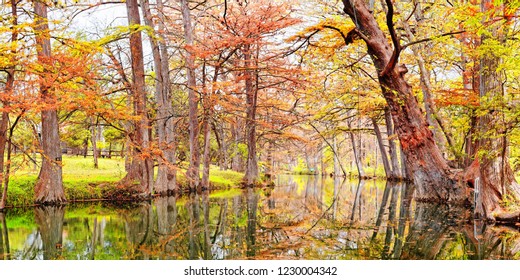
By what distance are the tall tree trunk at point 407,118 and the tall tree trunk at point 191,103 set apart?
261 inches

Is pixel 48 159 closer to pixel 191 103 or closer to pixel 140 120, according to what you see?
pixel 140 120

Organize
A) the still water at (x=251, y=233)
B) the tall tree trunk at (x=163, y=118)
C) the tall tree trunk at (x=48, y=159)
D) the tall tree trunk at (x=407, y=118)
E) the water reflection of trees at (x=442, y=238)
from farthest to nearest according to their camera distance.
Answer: the tall tree trunk at (x=163, y=118), the tall tree trunk at (x=48, y=159), the tall tree trunk at (x=407, y=118), the still water at (x=251, y=233), the water reflection of trees at (x=442, y=238)

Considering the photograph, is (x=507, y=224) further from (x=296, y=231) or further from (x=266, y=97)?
(x=266, y=97)

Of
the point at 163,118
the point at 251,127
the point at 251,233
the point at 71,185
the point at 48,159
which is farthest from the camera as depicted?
the point at 251,127

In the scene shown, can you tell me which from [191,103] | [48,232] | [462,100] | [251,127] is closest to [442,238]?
[462,100]

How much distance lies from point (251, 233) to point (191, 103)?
8849mm

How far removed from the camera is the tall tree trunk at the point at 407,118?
33.5 ft

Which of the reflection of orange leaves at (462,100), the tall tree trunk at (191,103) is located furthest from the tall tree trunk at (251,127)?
the reflection of orange leaves at (462,100)

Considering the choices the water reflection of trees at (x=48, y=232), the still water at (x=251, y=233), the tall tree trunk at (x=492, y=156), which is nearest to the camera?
the still water at (x=251, y=233)

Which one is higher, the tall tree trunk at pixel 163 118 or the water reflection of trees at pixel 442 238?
the tall tree trunk at pixel 163 118

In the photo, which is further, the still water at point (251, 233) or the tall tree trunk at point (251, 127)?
the tall tree trunk at point (251, 127)

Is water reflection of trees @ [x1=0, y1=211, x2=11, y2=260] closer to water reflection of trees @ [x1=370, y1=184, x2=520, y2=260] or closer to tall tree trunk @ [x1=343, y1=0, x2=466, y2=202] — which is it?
water reflection of trees @ [x1=370, y1=184, x2=520, y2=260]

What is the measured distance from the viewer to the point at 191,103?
15898mm

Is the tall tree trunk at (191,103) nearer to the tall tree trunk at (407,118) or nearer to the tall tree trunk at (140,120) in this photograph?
the tall tree trunk at (140,120)
